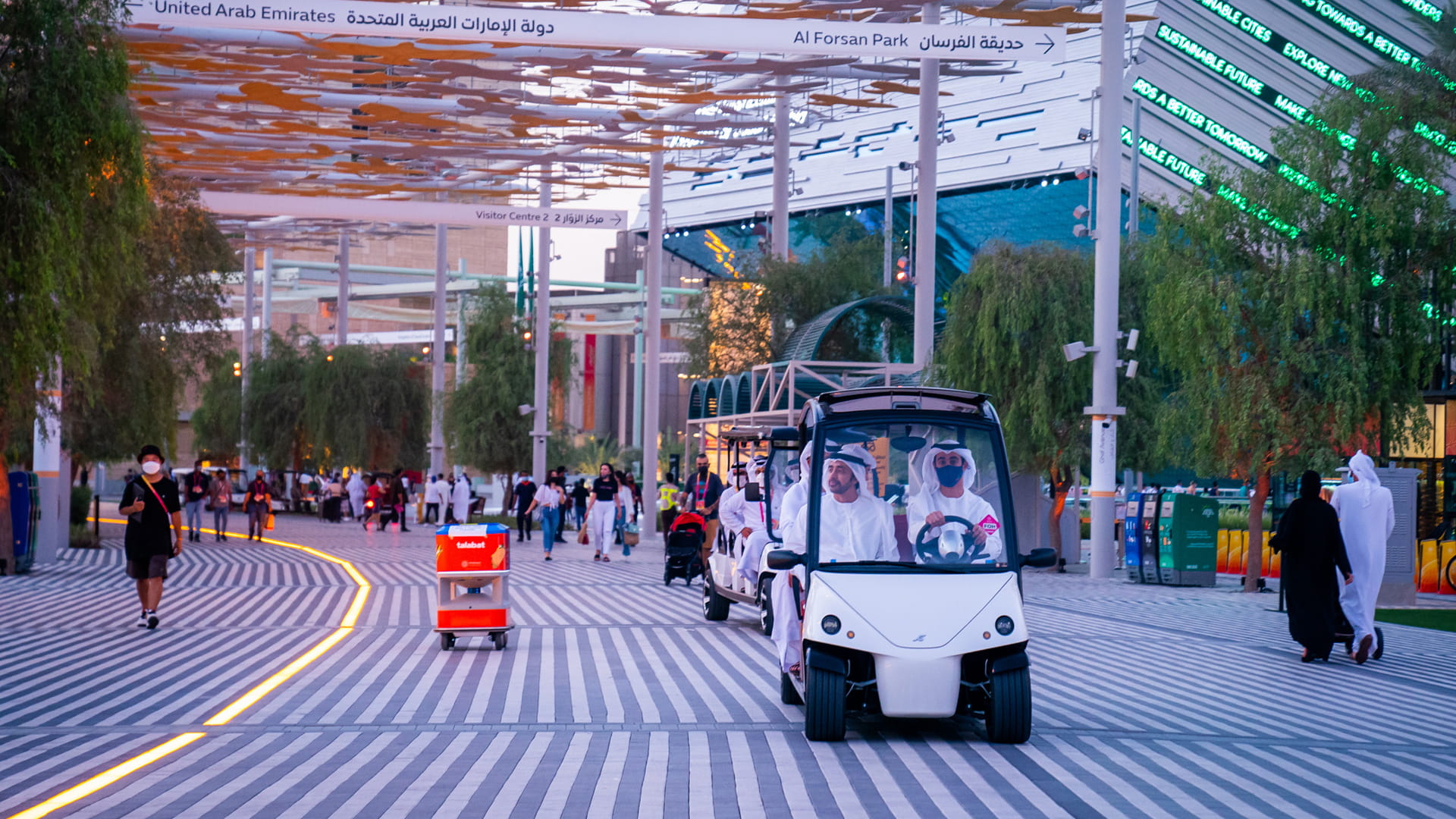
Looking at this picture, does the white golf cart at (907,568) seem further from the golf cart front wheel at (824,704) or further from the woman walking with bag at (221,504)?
the woman walking with bag at (221,504)

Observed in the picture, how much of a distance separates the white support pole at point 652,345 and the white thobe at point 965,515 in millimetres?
29965

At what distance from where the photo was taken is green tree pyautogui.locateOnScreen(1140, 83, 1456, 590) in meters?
22.9

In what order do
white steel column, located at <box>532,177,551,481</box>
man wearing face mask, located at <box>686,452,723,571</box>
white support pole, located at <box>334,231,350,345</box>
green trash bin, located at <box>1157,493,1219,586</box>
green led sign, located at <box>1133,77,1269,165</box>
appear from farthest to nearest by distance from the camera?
white support pole, located at <box>334,231,350,345</box> < green led sign, located at <box>1133,77,1269,165</box> < white steel column, located at <box>532,177,551,481</box> < green trash bin, located at <box>1157,493,1219,586</box> < man wearing face mask, located at <box>686,452,723,571</box>

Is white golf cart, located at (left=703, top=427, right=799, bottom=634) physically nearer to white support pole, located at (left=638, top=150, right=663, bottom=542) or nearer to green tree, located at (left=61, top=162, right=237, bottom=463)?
green tree, located at (left=61, top=162, right=237, bottom=463)

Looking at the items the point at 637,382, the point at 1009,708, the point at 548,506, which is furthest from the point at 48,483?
the point at 637,382

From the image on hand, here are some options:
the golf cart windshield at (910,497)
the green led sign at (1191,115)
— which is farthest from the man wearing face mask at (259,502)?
the green led sign at (1191,115)

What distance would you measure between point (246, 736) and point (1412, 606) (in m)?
17.3

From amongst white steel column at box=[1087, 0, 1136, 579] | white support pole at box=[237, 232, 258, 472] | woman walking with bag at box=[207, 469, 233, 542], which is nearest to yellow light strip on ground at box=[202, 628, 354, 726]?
white steel column at box=[1087, 0, 1136, 579]

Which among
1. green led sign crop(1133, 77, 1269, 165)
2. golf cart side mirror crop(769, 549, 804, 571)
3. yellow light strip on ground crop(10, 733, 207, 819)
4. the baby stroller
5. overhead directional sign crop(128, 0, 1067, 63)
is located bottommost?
yellow light strip on ground crop(10, 733, 207, 819)

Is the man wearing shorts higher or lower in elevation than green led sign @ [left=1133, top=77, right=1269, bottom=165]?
lower

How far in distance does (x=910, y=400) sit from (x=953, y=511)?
0.74 meters

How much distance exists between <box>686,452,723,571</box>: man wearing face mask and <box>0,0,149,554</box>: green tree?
33.5ft

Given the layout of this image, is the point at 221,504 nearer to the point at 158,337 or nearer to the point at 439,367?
the point at 158,337

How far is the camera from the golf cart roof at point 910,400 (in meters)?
10.1
